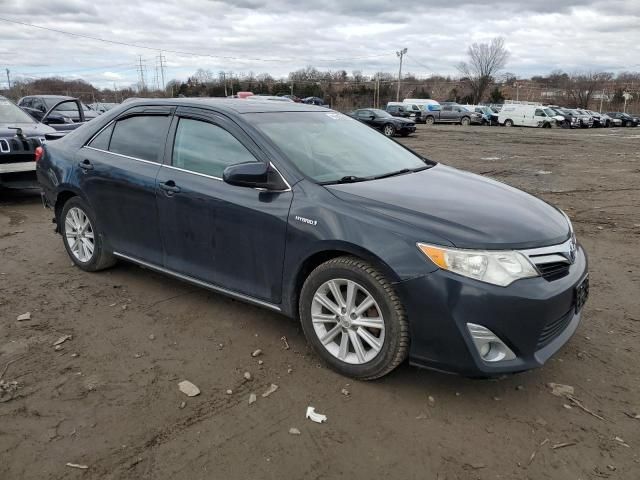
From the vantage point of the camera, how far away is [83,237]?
4906 millimetres

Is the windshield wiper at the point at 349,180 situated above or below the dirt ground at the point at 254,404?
above

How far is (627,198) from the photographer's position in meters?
9.16

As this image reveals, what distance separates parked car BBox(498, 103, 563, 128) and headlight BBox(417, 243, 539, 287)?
39.9 m

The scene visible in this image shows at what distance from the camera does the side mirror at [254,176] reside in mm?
3295

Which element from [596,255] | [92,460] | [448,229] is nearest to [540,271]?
[448,229]

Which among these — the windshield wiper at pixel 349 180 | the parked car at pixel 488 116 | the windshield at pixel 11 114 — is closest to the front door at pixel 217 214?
the windshield wiper at pixel 349 180

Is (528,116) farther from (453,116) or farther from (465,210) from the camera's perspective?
(465,210)

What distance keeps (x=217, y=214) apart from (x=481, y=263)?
5.91 feet

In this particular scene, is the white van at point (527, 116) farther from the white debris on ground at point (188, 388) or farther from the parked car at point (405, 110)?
the white debris on ground at point (188, 388)

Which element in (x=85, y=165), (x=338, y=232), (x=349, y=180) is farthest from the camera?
(x=85, y=165)

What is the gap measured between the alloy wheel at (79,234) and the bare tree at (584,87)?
3232 inches

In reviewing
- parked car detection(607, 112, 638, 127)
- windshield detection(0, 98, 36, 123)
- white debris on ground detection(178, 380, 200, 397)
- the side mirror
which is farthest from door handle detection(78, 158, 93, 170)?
parked car detection(607, 112, 638, 127)

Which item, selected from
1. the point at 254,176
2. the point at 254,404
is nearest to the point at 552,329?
the point at 254,404

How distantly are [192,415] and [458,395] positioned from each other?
153cm
